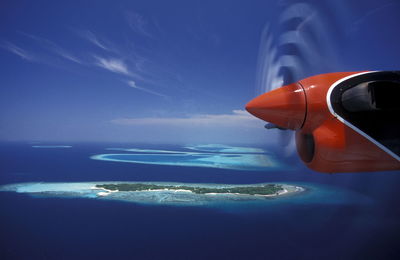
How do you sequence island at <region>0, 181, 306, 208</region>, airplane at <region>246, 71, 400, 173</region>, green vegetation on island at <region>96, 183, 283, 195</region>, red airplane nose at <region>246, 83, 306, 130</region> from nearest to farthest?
airplane at <region>246, 71, 400, 173</region> < red airplane nose at <region>246, 83, 306, 130</region> < island at <region>0, 181, 306, 208</region> < green vegetation on island at <region>96, 183, 283, 195</region>

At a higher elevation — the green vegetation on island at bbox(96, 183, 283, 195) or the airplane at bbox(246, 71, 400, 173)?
the airplane at bbox(246, 71, 400, 173)

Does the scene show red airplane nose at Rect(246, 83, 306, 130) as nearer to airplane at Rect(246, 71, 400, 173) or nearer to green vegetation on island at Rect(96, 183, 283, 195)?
airplane at Rect(246, 71, 400, 173)

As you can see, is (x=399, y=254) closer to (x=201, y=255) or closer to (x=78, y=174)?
(x=201, y=255)

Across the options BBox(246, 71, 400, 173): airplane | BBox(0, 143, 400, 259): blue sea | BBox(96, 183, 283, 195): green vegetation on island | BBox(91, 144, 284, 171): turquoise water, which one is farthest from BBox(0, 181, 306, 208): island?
BBox(246, 71, 400, 173): airplane

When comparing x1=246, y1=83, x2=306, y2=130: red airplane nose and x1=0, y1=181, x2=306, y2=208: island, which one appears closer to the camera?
x1=246, y1=83, x2=306, y2=130: red airplane nose

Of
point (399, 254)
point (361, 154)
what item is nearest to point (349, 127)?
point (361, 154)

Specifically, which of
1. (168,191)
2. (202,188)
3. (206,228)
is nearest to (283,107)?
A: (206,228)

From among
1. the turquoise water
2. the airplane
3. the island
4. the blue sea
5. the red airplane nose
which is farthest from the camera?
the turquoise water

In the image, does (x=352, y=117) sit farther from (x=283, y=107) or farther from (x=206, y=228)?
(x=206, y=228)
